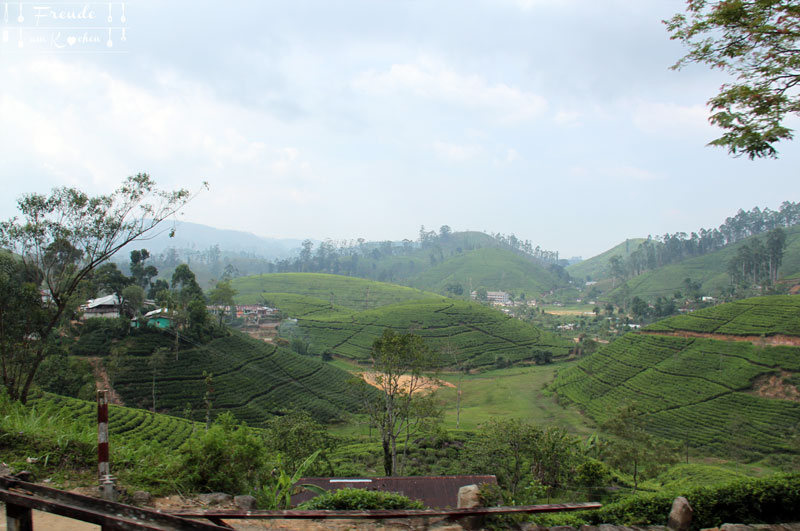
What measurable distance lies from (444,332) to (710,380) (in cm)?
3857

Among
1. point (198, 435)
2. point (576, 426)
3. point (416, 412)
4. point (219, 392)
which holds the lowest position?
point (576, 426)

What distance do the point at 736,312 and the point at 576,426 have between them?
27.6 meters

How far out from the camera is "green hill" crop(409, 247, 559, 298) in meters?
137

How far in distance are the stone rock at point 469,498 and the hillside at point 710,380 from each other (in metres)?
26.2

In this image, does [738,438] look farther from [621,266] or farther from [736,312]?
[621,266]

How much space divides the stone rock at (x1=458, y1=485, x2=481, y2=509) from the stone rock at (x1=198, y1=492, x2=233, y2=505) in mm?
2937

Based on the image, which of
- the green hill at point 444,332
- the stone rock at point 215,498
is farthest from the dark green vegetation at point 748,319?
the stone rock at point 215,498

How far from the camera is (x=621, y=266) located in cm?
14050

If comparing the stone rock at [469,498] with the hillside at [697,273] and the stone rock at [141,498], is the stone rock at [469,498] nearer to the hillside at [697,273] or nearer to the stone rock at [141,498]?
the stone rock at [141,498]

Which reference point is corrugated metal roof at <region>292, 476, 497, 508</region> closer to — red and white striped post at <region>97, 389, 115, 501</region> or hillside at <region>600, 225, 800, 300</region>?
red and white striped post at <region>97, 389, 115, 501</region>

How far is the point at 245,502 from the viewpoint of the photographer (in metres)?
5.02

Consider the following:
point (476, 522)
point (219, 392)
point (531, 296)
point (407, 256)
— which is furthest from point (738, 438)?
point (407, 256)

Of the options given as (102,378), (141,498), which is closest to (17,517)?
(141,498)

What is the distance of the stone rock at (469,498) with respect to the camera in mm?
5152
